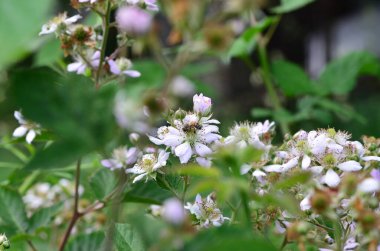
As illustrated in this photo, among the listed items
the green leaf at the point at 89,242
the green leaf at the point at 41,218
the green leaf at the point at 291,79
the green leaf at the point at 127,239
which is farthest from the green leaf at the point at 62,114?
the green leaf at the point at 291,79

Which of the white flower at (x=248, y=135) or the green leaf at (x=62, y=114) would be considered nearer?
the green leaf at (x=62, y=114)

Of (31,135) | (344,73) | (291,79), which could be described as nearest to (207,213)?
(31,135)

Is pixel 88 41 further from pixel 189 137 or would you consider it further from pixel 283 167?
pixel 283 167

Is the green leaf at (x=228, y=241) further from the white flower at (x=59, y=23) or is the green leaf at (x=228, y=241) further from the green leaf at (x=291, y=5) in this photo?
the green leaf at (x=291, y=5)

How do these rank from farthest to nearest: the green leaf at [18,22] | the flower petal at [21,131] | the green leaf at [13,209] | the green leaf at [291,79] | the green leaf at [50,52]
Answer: the green leaf at [291,79], the green leaf at [50,52], the green leaf at [13,209], the flower petal at [21,131], the green leaf at [18,22]

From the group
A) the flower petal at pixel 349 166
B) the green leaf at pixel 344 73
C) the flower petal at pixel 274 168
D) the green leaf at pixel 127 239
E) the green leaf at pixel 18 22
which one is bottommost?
the green leaf at pixel 344 73

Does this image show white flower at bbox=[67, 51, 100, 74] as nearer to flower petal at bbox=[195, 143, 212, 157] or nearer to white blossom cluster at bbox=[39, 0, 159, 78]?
white blossom cluster at bbox=[39, 0, 159, 78]
